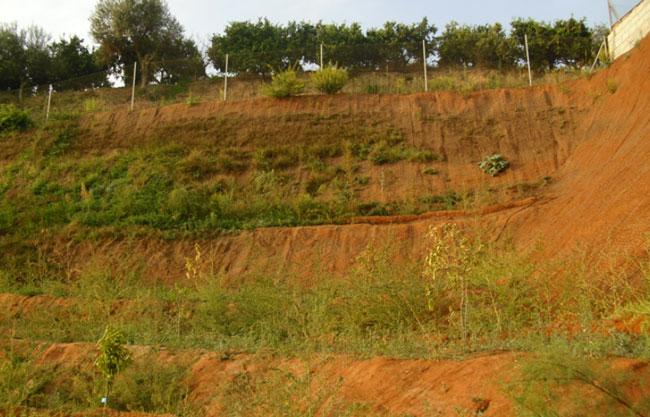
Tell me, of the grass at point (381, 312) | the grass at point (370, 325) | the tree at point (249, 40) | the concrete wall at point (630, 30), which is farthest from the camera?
the tree at point (249, 40)

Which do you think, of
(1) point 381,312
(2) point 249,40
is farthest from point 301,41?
(1) point 381,312

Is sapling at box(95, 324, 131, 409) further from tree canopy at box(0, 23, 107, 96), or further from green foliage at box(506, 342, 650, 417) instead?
tree canopy at box(0, 23, 107, 96)

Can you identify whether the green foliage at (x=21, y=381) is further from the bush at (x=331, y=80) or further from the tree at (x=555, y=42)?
the tree at (x=555, y=42)

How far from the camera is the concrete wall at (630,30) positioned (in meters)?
17.4

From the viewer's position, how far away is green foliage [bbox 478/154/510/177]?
16053 mm

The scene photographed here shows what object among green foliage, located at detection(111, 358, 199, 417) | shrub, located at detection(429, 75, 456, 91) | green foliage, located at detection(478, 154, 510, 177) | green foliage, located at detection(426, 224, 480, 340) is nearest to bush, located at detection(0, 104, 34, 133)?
shrub, located at detection(429, 75, 456, 91)

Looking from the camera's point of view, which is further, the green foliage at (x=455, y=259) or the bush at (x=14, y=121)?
the bush at (x=14, y=121)

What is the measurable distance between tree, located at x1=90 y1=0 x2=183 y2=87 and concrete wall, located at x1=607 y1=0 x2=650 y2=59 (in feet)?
76.2

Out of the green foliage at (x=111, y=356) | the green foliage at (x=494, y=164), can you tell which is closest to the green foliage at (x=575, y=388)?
the green foliage at (x=111, y=356)

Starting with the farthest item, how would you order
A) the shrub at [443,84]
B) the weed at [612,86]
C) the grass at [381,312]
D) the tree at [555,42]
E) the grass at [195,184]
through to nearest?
1. the tree at [555,42]
2. the shrub at [443,84]
3. the weed at [612,86]
4. the grass at [195,184]
5. the grass at [381,312]

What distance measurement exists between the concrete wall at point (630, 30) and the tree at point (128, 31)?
23214 mm

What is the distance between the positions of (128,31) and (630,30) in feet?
83.5

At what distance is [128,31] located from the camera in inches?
1188

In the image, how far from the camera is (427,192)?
15.9 meters
